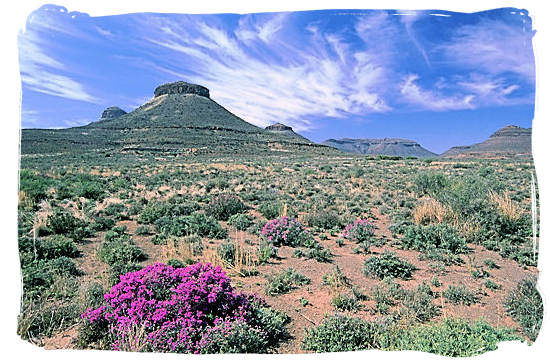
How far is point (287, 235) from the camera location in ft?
21.0

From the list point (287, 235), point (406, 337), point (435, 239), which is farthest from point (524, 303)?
point (287, 235)

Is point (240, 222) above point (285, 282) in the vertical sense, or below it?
above

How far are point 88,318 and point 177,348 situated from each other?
996mm

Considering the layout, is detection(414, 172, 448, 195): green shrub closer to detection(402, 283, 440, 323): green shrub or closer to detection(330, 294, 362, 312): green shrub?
detection(402, 283, 440, 323): green shrub

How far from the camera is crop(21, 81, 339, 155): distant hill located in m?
45.2

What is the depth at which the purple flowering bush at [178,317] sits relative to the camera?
2.19 meters

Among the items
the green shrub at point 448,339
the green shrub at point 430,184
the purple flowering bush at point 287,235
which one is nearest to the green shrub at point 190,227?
the purple flowering bush at point 287,235

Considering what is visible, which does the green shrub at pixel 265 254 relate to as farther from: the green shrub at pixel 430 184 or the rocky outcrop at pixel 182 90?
the rocky outcrop at pixel 182 90

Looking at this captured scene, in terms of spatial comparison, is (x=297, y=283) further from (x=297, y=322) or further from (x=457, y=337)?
(x=457, y=337)

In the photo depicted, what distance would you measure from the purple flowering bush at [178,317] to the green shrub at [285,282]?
1.08m

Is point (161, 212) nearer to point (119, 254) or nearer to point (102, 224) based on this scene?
point (102, 224)

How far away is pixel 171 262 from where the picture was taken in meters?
4.64

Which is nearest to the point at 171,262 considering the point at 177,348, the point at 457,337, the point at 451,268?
the point at 177,348

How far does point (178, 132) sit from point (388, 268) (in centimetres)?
5971
